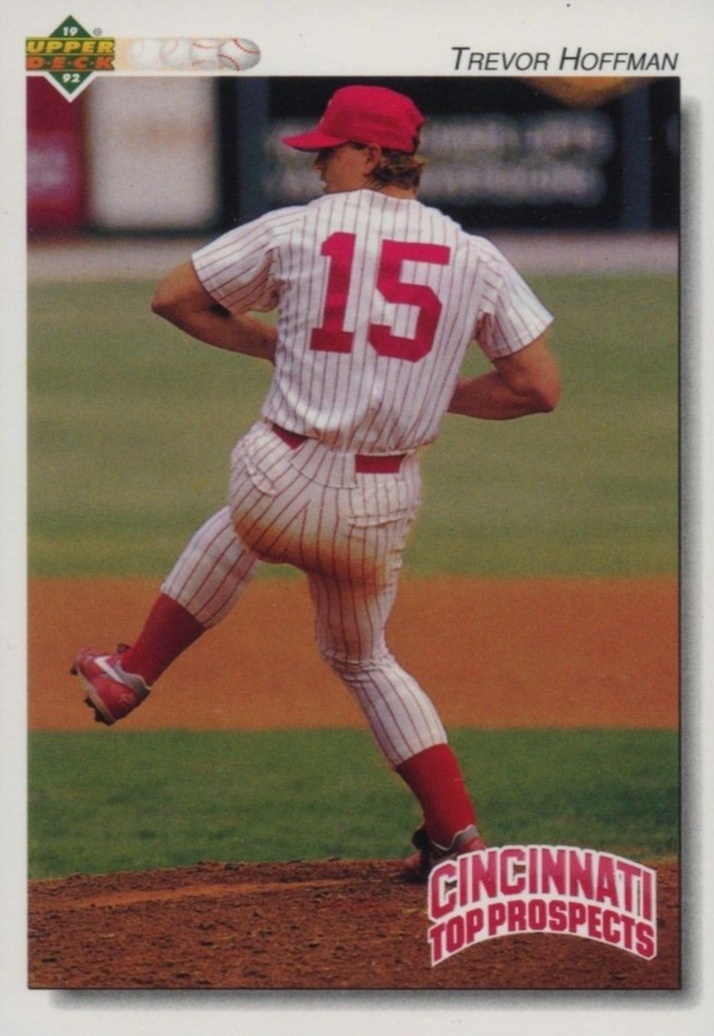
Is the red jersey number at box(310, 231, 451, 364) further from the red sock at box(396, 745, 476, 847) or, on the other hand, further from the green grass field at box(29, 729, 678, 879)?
the green grass field at box(29, 729, 678, 879)

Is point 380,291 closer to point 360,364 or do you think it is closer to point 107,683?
point 360,364

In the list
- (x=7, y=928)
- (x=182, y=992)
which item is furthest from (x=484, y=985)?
(x=7, y=928)

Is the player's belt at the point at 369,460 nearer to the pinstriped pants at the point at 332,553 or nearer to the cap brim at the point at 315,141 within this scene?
the pinstriped pants at the point at 332,553
